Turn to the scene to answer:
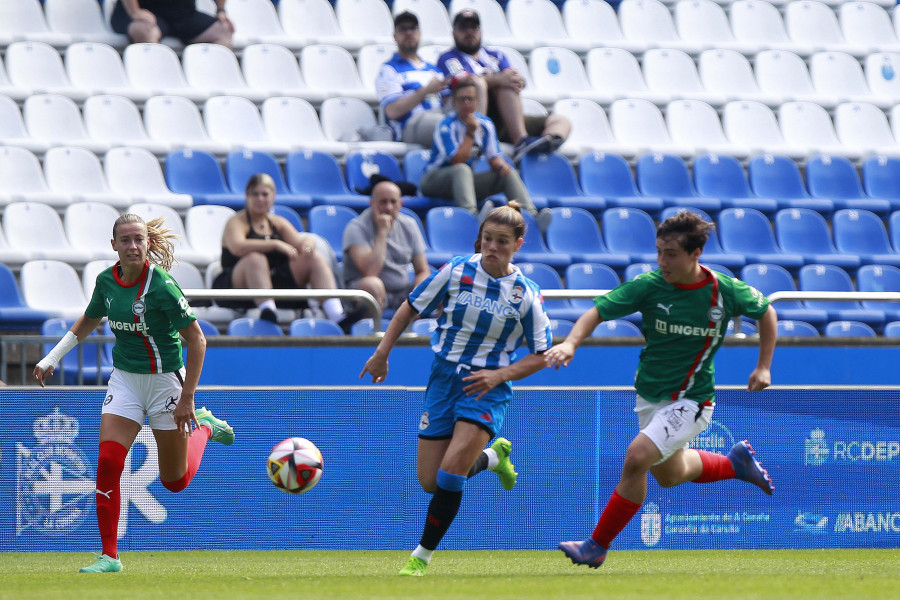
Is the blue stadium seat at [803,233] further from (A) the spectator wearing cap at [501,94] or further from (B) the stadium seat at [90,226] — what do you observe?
(B) the stadium seat at [90,226]

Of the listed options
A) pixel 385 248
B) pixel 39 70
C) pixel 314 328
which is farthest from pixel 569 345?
pixel 39 70

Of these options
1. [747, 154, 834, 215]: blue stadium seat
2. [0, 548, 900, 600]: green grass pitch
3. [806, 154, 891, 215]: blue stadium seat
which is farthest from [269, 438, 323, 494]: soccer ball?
[806, 154, 891, 215]: blue stadium seat

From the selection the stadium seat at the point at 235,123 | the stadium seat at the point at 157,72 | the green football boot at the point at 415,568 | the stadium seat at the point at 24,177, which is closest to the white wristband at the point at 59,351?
the green football boot at the point at 415,568

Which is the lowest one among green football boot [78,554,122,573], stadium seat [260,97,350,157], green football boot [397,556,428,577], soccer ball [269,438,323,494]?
green football boot [78,554,122,573]

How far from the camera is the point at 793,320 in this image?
11188mm

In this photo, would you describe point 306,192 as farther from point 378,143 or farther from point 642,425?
point 642,425

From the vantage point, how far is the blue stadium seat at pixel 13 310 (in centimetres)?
977

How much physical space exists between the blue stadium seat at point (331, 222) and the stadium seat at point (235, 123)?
127cm

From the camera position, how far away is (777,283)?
38.5ft

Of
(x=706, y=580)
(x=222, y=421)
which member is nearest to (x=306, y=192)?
(x=222, y=421)

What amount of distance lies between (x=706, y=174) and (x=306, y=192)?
4309 millimetres

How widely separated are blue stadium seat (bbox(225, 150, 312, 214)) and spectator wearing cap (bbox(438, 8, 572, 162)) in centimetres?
203

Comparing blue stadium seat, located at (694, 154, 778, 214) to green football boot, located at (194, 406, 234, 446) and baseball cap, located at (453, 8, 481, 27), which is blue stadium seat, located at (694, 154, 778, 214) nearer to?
baseball cap, located at (453, 8, 481, 27)

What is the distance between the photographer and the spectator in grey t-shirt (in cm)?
1016
